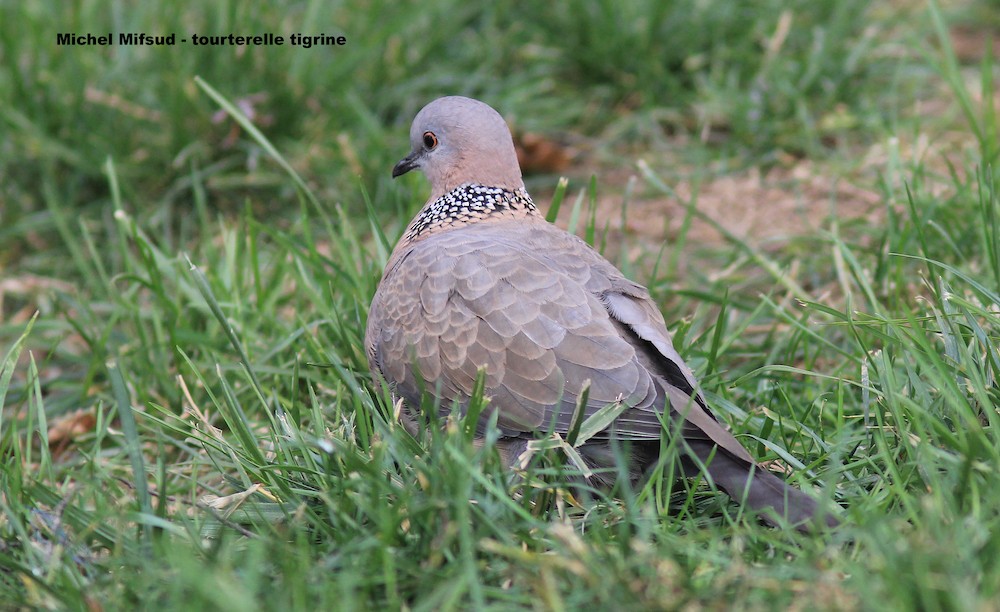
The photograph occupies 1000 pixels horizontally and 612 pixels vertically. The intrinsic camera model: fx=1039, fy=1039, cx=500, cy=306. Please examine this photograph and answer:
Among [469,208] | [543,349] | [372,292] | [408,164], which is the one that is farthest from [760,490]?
[408,164]

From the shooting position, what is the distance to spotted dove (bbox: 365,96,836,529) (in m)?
2.69

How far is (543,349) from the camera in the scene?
9.27 ft

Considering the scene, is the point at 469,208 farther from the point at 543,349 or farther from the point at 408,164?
the point at 543,349

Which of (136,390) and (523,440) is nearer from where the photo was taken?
(523,440)

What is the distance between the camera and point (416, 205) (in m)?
4.54

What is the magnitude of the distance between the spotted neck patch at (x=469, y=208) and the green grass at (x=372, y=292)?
0.28 meters

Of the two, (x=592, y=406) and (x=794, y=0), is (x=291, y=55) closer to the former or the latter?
(x=794, y=0)

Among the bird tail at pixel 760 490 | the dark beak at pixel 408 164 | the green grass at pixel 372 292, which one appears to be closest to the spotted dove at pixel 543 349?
the bird tail at pixel 760 490

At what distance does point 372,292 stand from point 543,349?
1096 mm

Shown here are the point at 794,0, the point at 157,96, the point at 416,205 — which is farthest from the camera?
the point at 794,0

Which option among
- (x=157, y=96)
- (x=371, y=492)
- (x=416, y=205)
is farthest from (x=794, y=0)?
(x=371, y=492)

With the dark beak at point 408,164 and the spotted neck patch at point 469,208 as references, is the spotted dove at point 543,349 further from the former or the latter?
the dark beak at point 408,164

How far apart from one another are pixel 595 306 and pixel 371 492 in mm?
883

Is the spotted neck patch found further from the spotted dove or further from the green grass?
the green grass
